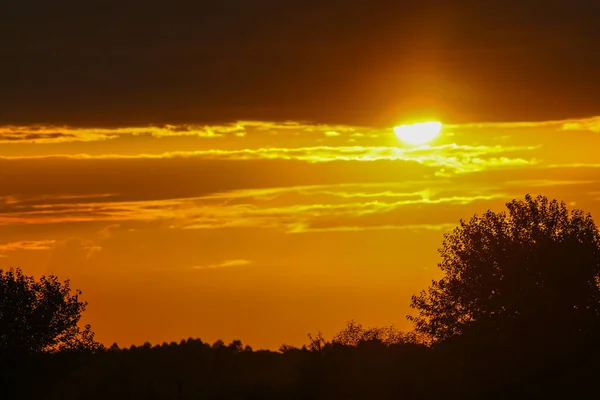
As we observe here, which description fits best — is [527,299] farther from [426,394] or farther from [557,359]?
[426,394]

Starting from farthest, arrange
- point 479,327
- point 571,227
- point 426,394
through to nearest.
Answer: point 571,227 < point 479,327 < point 426,394

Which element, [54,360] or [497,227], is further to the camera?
[497,227]

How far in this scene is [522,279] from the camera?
325 feet

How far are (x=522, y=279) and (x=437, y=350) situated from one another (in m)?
13.3

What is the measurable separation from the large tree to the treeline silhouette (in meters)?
0.11

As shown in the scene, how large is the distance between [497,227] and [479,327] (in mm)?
14227

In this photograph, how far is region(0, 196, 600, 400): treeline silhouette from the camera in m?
84.3

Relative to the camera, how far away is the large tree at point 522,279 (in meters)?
93.8

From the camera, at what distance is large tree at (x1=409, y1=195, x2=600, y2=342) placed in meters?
93.8

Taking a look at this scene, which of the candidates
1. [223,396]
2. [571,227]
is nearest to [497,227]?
[571,227]

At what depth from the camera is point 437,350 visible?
90188 mm

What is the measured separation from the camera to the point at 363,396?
83125mm

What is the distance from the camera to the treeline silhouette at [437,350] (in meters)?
84.3

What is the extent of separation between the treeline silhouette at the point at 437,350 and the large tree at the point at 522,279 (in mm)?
106
